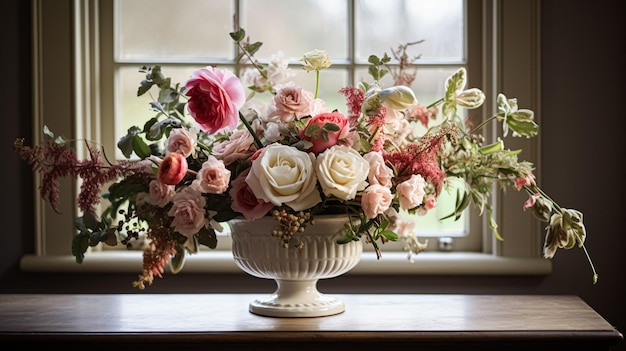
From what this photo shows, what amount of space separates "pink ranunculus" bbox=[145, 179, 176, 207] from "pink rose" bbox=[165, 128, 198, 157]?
7 cm

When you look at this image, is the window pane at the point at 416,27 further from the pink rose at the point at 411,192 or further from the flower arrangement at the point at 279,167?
the pink rose at the point at 411,192

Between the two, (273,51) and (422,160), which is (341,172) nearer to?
(422,160)

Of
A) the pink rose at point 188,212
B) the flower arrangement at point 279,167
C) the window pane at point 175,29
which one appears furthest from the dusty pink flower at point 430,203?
the window pane at point 175,29

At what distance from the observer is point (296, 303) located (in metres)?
1.72

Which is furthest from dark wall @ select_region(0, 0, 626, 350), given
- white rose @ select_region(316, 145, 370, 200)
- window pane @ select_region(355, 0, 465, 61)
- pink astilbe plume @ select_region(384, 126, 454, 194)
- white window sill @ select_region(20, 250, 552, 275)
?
white rose @ select_region(316, 145, 370, 200)

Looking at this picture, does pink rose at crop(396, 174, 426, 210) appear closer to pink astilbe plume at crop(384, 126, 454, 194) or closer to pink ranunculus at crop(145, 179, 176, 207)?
pink astilbe plume at crop(384, 126, 454, 194)

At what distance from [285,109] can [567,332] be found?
2.40 ft

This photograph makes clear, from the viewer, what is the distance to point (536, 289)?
7.38 feet

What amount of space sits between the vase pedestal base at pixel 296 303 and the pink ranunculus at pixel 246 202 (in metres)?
0.24

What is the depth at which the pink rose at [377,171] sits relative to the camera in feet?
5.09

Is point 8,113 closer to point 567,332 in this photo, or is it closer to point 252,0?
point 252,0

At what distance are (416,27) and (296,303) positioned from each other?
3.44 ft

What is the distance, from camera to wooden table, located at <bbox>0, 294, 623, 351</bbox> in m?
1.56

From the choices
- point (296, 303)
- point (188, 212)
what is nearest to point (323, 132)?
point (188, 212)
